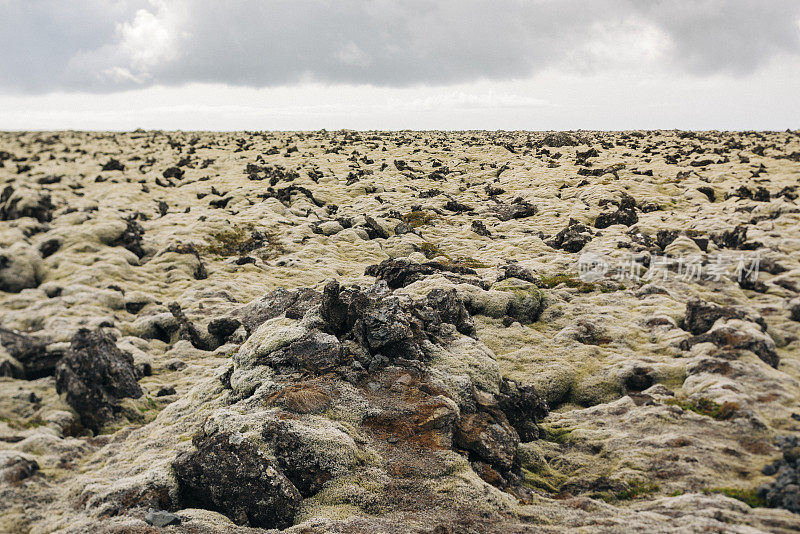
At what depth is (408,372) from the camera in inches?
518

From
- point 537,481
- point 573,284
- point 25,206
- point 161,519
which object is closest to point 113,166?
point 25,206

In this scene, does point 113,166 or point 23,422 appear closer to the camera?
point 23,422

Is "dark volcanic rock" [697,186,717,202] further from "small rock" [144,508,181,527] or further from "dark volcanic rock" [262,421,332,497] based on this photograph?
"small rock" [144,508,181,527]

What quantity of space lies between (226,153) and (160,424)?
186 ft

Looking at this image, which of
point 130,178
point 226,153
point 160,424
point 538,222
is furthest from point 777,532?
point 226,153

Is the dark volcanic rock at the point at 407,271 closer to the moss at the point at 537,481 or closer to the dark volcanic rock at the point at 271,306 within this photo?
the dark volcanic rock at the point at 271,306

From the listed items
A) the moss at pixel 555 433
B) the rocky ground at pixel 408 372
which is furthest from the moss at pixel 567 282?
the moss at pixel 555 433

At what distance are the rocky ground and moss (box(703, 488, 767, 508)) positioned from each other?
0.16 ft

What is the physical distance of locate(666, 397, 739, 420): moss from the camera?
454 inches

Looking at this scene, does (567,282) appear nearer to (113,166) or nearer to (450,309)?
(450,309)

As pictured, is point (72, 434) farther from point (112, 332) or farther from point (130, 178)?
point (130, 178)

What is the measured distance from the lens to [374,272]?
24891 mm

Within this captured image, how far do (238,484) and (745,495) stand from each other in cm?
1009

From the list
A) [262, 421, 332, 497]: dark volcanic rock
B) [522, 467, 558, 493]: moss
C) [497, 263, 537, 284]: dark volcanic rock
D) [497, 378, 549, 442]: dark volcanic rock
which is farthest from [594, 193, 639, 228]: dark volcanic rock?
[262, 421, 332, 497]: dark volcanic rock
